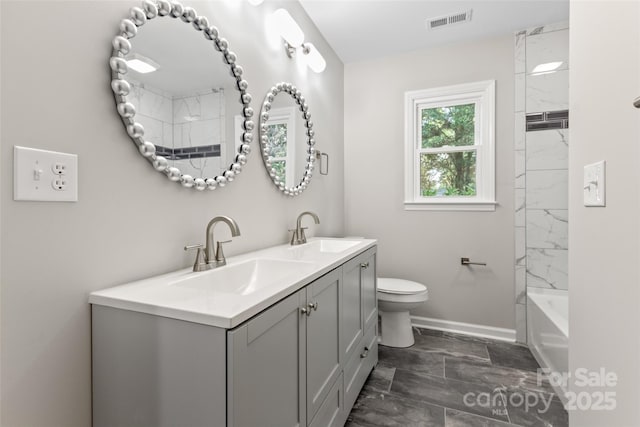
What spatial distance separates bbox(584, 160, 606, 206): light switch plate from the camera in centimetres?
82

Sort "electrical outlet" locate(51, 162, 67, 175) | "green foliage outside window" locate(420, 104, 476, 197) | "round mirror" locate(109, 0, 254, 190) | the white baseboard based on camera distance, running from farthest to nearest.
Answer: "green foliage outside window" locate(420, 104, 476, 197)
the white baseboard
"round mirror" locate(109, 0, 254, 190)
"electrical outlet" locate(51, 162, 67, 175)

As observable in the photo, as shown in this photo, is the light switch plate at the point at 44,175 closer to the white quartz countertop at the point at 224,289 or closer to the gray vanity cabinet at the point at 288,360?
the white quartz countertop at the point at 224,289

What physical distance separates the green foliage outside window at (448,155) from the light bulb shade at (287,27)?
1.44m

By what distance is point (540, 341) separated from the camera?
213 centimetres

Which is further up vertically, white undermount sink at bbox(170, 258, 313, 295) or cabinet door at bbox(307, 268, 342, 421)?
white undermount sink at bbox(170, 258, 313, 295)

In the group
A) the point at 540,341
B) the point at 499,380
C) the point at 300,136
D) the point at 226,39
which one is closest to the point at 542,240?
the point at 540,341

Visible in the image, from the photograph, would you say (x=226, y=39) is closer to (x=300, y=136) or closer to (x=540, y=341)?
(x=300, y=136)

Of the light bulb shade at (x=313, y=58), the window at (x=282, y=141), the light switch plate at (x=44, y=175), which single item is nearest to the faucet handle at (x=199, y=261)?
the light switch plate at (x=44, y=175)

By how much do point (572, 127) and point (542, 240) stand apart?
1.67 meters

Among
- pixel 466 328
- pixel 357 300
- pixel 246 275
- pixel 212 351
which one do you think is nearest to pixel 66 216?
pixel 212 351

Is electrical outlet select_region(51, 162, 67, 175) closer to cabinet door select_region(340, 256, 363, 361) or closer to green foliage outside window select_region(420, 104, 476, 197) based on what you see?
cabinet door select_region(340, 256, 363, 361)

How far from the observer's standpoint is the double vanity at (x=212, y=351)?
71cm

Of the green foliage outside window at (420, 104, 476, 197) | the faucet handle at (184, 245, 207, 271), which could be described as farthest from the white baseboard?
the faucet handle at (184, 245, 207, 271)

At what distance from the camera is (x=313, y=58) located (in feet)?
7.27
